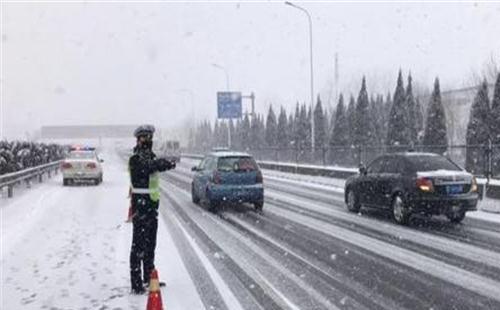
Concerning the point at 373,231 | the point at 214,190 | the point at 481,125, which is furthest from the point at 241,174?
the point at 481,125

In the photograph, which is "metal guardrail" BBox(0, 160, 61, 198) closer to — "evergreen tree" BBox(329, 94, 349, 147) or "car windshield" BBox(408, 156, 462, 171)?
"car windshield" BBox(408, 156, 462, 171)

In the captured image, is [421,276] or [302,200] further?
[302,200]

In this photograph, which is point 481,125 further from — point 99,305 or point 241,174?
point 99,305

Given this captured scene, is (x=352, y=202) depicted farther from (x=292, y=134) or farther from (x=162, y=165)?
(x=292, y=134)

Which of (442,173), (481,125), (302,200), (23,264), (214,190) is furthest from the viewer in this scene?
(481,125)

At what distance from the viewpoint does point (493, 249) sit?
1104 cm

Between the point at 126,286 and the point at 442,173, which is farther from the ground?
the point at 442,173

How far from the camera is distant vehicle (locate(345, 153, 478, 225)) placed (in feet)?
46.4

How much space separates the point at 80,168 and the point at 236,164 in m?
13.8

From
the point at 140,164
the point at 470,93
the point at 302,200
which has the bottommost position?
the point at 302,200

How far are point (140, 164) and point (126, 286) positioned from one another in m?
1.60

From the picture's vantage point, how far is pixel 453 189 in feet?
46.5

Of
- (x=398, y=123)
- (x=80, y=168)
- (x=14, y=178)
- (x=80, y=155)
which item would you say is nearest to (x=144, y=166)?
(x=14, y=178)

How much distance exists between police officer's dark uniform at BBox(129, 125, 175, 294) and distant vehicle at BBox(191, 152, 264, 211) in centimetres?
981
